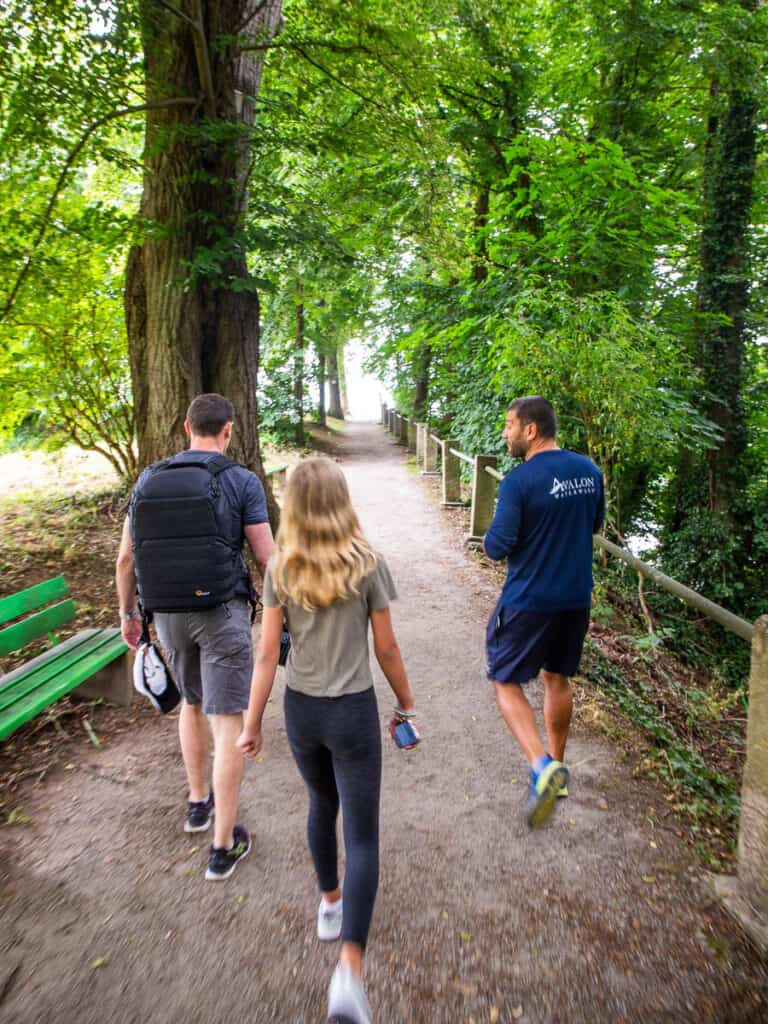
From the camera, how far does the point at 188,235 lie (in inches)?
195

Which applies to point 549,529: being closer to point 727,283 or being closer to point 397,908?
point 397,908

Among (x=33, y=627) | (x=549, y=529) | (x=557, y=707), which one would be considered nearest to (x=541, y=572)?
(x=549, y=529)

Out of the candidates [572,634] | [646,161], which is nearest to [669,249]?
[646,161]

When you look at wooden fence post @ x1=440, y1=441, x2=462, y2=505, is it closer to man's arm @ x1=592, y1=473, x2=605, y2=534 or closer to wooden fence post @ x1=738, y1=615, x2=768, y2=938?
man's arm @ x1=592, y1=473, x2=605, y2=534

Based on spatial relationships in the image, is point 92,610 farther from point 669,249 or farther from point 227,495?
point 669,249

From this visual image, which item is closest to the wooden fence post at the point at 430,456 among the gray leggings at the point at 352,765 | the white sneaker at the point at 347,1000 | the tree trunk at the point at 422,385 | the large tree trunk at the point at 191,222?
the tree trunk at the point at 422,385

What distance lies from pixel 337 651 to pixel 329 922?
1.20 m

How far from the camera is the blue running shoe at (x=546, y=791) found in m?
2.75

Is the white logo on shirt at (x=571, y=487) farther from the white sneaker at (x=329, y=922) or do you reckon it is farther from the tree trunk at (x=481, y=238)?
Answer: the tree trunk at (x=481, y=238)

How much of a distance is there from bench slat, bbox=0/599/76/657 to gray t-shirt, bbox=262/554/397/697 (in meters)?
2.55

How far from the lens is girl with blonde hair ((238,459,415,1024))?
1.95 m

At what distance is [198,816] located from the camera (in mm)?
2871

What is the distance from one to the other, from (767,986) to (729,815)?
107cm

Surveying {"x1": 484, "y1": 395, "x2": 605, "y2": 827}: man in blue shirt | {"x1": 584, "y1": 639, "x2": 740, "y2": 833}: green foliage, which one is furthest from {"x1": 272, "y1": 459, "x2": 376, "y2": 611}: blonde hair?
{"x1": 584, "y1": 639, "x2": 740, "y2": 833}: green foliage
